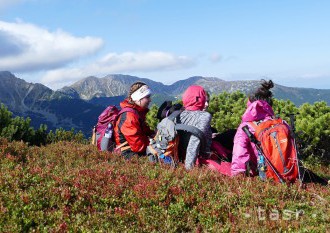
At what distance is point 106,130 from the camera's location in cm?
1124

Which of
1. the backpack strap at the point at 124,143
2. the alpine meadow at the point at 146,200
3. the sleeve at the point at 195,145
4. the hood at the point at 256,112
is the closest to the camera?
the alpine meadow at the point at 146,200

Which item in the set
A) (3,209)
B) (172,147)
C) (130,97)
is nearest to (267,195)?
(172,147)

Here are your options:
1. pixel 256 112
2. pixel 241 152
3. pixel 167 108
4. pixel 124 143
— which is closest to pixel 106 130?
pixel 124 143

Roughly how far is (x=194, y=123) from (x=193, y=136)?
346 mm

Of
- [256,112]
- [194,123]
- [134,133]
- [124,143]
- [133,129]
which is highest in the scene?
[256,112]

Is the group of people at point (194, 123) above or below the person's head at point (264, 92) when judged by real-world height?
below

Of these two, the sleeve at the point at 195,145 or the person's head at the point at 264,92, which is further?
the person's head at the point at 264,92

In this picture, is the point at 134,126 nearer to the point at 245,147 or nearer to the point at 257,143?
the point at 245,147

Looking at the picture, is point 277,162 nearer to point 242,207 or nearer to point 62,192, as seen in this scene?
point 242,207

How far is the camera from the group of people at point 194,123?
8.48 metres

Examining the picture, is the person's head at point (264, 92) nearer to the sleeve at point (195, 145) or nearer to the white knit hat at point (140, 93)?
the sleeve at point (195, 145)

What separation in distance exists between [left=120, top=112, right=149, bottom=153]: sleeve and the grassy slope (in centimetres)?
195

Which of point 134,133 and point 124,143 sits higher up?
point 134,133

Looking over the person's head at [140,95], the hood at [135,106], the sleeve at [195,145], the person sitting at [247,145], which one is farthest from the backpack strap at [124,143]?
the person sitting at [247,145]
